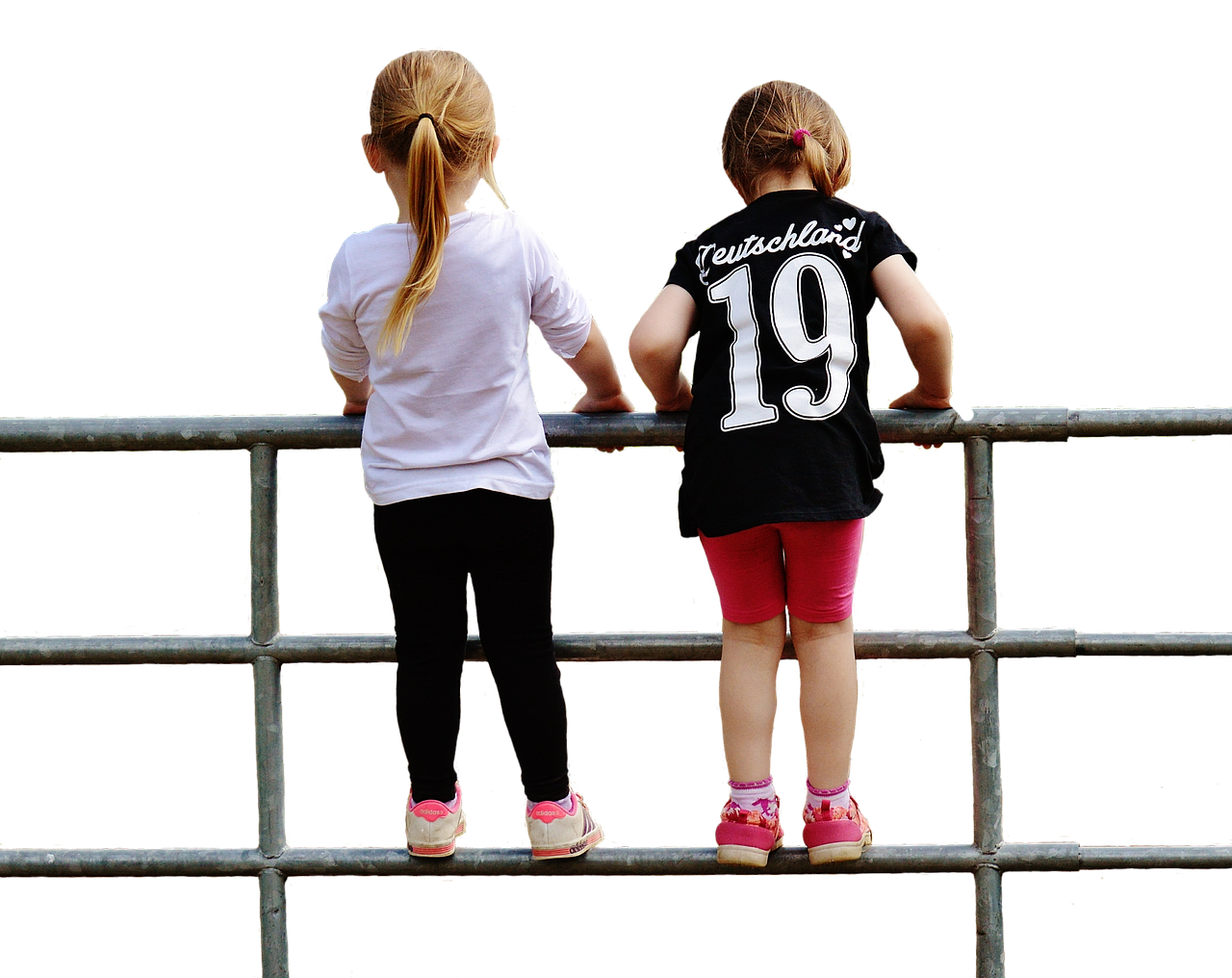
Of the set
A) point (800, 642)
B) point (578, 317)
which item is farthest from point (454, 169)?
point (800, 642)

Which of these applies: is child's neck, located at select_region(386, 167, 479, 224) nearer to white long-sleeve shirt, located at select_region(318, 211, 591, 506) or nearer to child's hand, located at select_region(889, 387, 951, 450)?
white long-sleeve shirt, located at select_region(318, 211, 591, 506)

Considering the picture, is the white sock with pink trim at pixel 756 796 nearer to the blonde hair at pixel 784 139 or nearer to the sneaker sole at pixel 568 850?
the sneaker sole at pixel 568 850

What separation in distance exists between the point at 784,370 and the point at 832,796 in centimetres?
74

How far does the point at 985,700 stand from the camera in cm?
192

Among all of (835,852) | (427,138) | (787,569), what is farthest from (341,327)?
(835,852)

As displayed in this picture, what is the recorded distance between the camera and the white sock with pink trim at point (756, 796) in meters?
1.89

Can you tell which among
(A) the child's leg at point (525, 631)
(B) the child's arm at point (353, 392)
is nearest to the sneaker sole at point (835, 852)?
(A) the child's leg at point (525, 631)

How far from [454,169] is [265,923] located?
136cm

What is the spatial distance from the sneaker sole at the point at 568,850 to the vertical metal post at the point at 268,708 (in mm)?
464

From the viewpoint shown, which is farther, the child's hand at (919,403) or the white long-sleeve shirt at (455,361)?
the child's hand at (919,403)

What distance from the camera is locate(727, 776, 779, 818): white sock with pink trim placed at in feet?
6.21

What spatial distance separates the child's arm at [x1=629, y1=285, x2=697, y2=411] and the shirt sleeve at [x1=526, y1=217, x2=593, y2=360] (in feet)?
0.31

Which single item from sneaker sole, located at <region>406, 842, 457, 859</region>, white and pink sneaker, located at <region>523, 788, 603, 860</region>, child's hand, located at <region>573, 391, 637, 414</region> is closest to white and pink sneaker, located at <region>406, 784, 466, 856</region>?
sneaker sole, located at <region>406, 842, 457, 859</region>

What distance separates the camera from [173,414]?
76.6 inches
